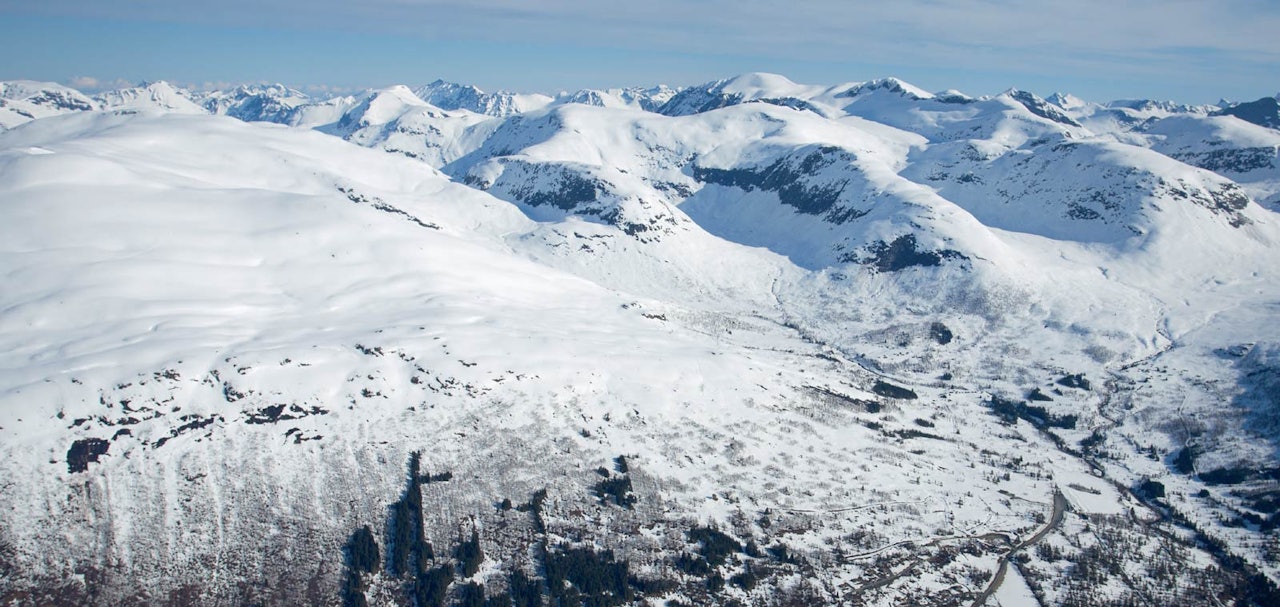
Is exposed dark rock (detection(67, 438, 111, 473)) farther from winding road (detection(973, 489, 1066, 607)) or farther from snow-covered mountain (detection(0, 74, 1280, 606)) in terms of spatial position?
winding road (detection(973, 489, 1066, 607))

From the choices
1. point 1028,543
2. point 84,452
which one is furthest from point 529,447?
point 1028,543

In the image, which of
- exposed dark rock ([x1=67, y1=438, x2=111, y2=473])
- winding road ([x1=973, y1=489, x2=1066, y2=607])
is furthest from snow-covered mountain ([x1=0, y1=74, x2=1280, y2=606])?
winding road ([x1=973, y1=489, x2=1066, y2=607])

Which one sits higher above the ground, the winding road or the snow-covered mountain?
the snow-covered mountain

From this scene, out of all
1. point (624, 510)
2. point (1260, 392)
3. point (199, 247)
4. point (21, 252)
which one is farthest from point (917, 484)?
point (21, 252)

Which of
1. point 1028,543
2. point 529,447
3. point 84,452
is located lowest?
point 1028,543

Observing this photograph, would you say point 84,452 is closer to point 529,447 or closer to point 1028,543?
point 529,447

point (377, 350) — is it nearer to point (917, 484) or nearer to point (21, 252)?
point (21, 252)

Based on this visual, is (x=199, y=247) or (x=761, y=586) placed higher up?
(x=199, y=247)

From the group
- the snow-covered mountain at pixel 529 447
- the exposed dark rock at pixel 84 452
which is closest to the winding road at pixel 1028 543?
the snow-covered mountain at pixel 529 447

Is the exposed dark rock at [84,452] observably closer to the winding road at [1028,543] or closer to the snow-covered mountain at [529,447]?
the snow-covered mountain at [529,447]

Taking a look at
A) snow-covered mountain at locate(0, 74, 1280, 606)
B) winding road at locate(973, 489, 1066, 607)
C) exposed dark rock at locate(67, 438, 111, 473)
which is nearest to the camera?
snow-covered mountain at locate(0, 74, 1280, 606)

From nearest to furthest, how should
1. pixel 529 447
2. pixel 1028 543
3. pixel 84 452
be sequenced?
pixel 84 452
pixel 1028 543
pixel 529 447
